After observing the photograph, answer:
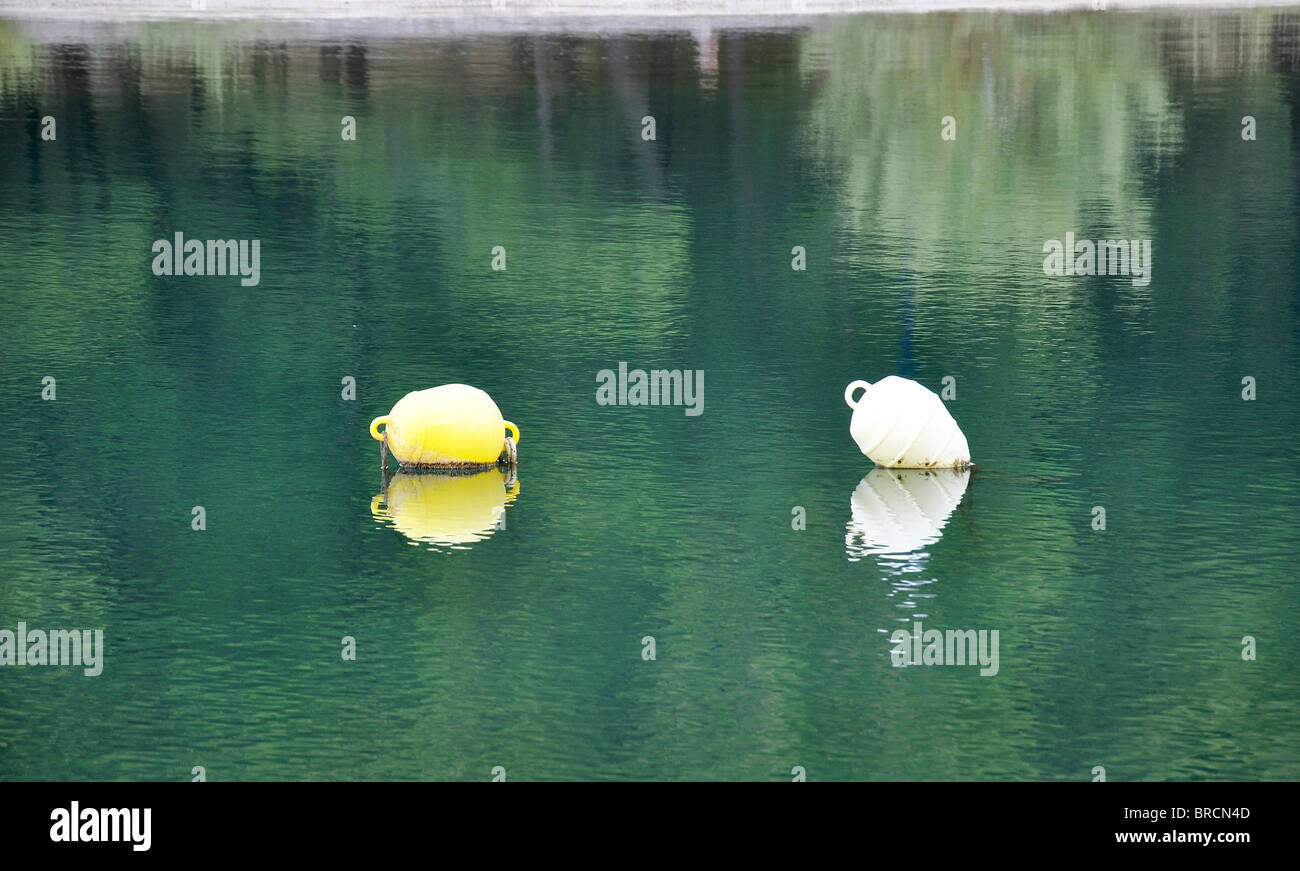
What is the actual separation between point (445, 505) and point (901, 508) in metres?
3.78

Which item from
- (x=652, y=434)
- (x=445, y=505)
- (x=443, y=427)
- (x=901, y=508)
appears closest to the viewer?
(x=901, y=508)

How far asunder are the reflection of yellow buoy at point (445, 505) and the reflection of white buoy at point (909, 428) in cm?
318

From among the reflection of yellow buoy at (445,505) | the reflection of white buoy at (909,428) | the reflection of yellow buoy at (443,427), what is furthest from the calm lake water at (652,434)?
the reflection of yellow buoy at (443,427)

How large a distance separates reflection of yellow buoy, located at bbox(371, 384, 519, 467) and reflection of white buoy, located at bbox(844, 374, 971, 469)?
3.18 metres

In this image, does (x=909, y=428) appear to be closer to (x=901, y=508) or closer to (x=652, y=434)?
(x=901, y=508)

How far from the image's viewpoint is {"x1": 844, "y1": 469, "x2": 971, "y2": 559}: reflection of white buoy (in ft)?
48.1

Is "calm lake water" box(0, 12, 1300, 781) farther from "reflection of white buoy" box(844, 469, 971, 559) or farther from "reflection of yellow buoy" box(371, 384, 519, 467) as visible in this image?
"reflection of yellow buoy" box(371, 384, 519, 467)

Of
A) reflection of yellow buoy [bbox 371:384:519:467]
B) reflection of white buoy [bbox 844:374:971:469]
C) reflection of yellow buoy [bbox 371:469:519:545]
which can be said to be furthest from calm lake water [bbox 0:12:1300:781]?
reflection of yellow buoy [bbox 371:384:519:467]

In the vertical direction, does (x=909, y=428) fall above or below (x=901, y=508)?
above

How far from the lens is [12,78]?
41188 mm

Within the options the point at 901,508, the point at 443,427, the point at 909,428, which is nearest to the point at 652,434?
the point at 443,427

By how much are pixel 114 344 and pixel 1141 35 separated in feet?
103

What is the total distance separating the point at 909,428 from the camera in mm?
16312

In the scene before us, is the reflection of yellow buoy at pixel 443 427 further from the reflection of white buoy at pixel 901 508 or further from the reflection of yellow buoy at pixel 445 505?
the reflection of white buoy at pixel 901 508
